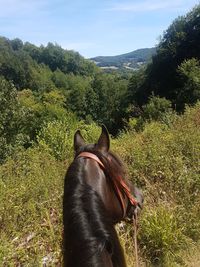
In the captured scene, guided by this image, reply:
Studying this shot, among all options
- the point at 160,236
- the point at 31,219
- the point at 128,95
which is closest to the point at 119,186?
the point at 31,219

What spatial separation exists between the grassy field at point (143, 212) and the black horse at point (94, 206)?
177cm

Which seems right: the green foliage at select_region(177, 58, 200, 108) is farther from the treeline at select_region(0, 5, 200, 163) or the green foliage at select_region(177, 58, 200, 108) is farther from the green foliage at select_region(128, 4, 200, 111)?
the green foliage at select_region(128, 4, 200, 111)

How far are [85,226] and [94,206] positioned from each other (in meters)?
0.12

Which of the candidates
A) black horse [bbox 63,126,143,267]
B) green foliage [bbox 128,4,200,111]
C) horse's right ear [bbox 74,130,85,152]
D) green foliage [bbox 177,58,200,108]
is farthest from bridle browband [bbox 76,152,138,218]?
green foliage [bbox 128,4,200,111]

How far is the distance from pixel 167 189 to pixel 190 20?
121 feet

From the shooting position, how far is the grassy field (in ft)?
12.5

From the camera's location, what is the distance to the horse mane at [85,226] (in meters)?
1.51

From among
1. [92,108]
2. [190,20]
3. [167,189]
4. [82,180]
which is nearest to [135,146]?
[167,189]

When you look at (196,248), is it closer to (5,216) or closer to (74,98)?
(5,216)

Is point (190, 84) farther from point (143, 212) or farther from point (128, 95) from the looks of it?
point (143, 212)

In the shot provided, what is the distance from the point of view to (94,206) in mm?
1652

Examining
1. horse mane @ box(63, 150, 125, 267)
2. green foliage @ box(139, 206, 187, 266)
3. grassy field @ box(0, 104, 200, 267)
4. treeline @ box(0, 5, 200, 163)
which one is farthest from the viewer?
treeline @ box(0, 5, 200, 163)

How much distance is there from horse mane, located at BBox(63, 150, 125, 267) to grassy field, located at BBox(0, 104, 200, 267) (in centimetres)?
188

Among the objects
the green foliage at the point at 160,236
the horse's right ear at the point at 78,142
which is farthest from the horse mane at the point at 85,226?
the green foliage at the point at 160,236
